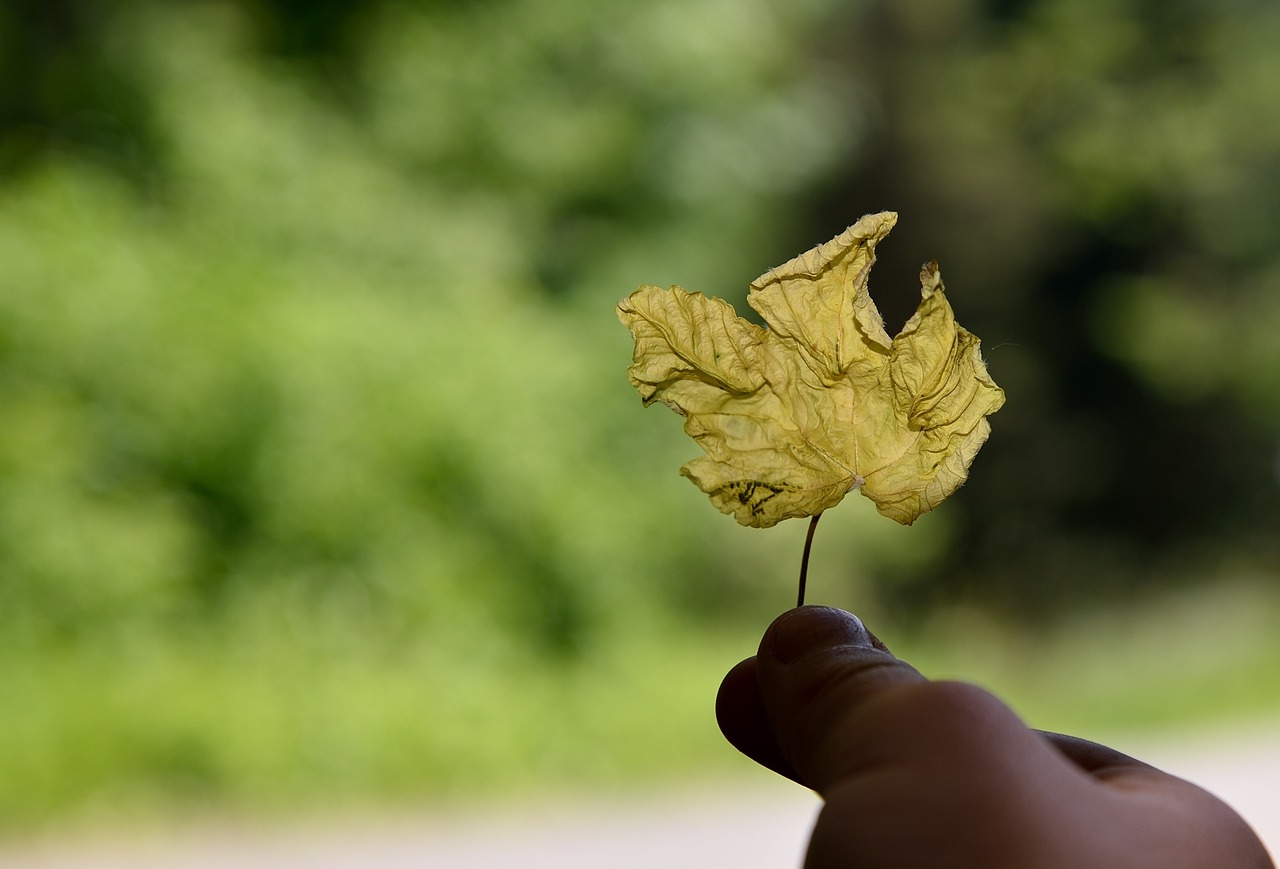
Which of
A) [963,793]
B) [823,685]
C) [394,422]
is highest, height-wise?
[394,422]

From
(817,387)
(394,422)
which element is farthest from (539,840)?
(817,387)

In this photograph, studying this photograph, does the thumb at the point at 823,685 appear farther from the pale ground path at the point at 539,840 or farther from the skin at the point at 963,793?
the pale ground path at the point at 539,840

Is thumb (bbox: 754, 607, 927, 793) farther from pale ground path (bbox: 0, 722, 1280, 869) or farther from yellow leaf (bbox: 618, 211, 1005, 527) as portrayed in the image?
pale ground path (bbox: 0, 722, 1280, 869)

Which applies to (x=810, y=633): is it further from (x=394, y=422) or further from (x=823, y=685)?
(x=394, y=422)

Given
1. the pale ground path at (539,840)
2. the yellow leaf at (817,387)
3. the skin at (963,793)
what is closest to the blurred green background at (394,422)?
the pale ground path at (539,840)

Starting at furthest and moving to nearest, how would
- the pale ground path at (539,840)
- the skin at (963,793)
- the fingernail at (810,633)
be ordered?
the pale ground path at (539,840), the fingernail at (810,633), the skin at (963,793)

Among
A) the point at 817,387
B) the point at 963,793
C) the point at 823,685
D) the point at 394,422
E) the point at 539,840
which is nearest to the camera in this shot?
the point at 963,793
